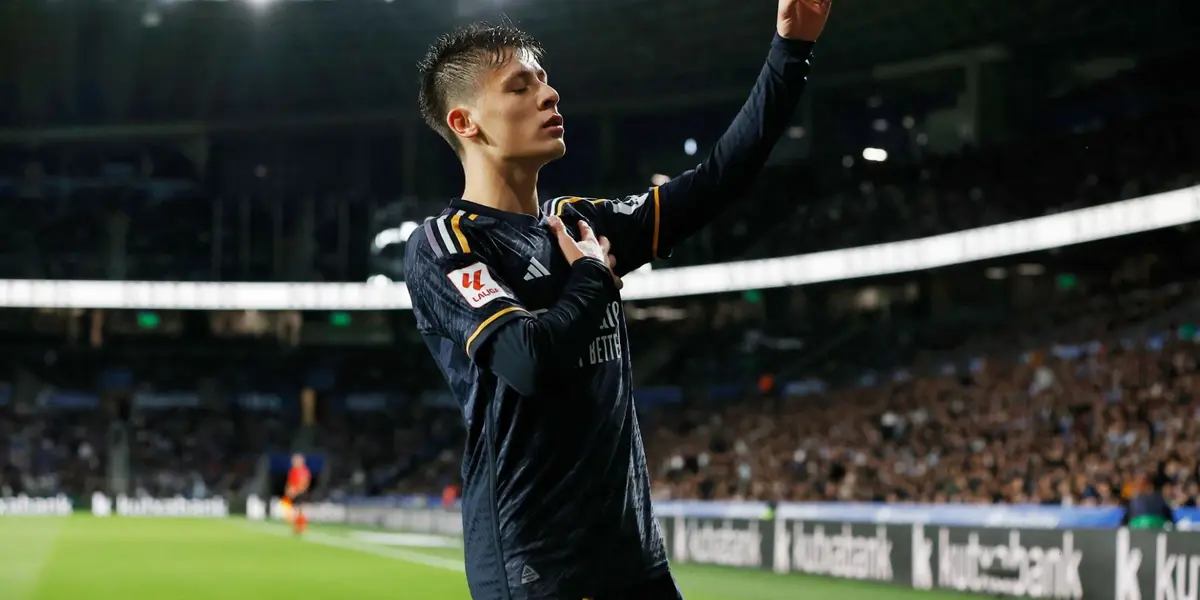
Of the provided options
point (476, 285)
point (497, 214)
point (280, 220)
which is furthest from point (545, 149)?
point (280, 220)

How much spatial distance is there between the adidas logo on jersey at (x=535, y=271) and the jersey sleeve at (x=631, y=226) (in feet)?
1.39

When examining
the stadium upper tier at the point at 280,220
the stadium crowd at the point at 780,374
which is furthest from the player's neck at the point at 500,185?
the stadium upper tier at the point at 280,220

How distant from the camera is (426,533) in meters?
33.0

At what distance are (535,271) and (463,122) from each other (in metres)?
0.46

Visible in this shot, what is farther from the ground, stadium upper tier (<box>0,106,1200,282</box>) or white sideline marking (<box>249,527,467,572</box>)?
stadium upper tier (<box>0,106,1200,282</box>)

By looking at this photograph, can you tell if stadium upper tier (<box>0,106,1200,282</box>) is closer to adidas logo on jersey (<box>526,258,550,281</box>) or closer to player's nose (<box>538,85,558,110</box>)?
player's nose (<box>538,85,558,110</box>)

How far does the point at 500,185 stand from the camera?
3619mm

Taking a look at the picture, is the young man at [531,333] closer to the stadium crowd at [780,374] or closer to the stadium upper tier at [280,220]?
the stadium crowd at [780,374]

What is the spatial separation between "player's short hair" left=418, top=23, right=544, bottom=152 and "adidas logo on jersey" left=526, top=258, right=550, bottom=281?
44 cm

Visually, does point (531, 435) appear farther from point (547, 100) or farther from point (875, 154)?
point (875, 154)

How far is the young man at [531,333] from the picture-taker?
3270mm

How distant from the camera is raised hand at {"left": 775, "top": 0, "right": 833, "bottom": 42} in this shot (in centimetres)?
370

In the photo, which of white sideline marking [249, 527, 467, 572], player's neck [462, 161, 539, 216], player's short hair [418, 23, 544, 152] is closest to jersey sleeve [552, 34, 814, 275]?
player's neck [462, 161, 539, 216]

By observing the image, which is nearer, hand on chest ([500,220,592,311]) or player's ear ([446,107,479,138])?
hand on chest ([500,220,592,311])
